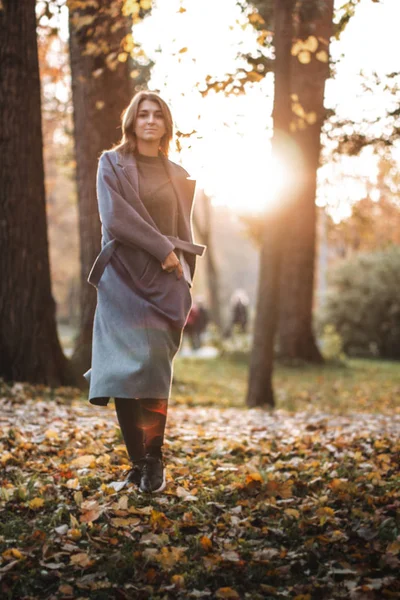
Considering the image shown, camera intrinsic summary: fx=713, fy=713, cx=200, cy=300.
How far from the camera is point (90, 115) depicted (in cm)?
896

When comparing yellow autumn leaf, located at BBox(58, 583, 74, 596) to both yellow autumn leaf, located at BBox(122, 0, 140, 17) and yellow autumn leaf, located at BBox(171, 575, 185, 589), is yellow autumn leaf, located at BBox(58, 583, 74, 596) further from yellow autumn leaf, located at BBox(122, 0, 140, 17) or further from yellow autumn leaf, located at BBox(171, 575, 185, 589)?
yellow autumn leaf, located at BBox(122, 0, 140, 17)

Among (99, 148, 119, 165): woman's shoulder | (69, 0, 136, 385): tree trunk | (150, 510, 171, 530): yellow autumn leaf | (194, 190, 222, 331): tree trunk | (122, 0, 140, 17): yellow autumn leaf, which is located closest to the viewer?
(150, 510, 171, 530): yellow autumn leaf

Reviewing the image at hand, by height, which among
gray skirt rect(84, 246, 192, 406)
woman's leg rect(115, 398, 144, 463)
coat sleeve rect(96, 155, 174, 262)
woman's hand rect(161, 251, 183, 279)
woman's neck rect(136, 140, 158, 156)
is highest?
woman's neck rect(136, 140, 158, 156)

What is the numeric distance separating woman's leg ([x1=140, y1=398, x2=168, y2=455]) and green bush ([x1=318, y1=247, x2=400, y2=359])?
58.9 feet

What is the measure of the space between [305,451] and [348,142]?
5.85 meters

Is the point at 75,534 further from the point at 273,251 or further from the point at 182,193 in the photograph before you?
the point at 273,251

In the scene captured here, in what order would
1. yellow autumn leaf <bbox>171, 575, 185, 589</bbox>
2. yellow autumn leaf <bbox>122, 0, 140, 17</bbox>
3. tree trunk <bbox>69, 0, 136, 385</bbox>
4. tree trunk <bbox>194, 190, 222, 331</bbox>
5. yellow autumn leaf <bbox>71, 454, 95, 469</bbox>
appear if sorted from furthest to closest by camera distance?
tree trunk <bbox>194, 190, 222, 331</bbox>
tree trunk <bbox>69, 0, 136, 385</bbox>
yellow autumn leaf <bbox>122, 0, 140, 17</bbox>
yellow autumn leaf <bbox>71, 454, 95, 469</bbox>
yellow autumn leaf <bbox>171, 575, 185, 589</bbox>

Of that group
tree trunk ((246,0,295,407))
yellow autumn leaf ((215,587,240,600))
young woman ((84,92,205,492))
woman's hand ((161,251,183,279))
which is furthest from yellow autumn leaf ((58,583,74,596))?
tree trunk ((246,0,295,407))

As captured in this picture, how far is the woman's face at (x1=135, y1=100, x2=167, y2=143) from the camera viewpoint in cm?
430

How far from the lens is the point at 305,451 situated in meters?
5.74

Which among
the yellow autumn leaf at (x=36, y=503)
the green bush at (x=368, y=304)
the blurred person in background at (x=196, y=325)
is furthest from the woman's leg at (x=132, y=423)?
the green bush at (x=368, y=304)

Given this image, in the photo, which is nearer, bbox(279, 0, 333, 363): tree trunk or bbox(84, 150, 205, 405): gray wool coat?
bbox(84, 150, 205, 405): gray wool coat

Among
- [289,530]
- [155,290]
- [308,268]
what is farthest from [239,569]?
[308,268]

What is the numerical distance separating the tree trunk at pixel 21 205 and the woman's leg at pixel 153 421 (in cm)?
413
